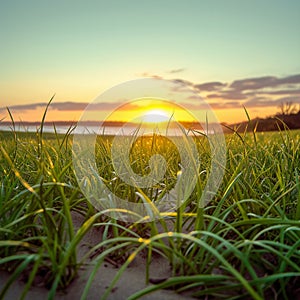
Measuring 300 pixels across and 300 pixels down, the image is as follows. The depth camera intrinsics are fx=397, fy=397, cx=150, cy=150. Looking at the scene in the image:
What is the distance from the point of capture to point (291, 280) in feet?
5.64

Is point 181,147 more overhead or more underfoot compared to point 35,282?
more overhead

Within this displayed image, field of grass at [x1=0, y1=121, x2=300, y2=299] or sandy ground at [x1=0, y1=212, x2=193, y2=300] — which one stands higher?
field of grass at [x1=0, y1=121, x2=300, y2=299]

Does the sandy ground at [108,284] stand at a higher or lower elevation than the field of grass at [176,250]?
lower

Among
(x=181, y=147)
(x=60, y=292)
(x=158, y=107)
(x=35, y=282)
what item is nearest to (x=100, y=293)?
(x=60, y=292)

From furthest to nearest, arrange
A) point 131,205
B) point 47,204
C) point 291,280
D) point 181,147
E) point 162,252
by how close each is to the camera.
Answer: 1. point 181,147
2. point 131,205
3. point 47,204
4. point 162,252
5. point 291,280

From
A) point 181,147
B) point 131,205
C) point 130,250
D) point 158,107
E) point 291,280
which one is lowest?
point 291,280

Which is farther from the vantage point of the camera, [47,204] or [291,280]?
[47,204]

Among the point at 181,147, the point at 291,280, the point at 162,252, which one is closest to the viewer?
the point at 291,280

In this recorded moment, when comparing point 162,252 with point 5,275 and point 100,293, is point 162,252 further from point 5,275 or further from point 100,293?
point 5,275

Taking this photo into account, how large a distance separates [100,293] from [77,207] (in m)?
0.85

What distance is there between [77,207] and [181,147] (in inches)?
59.1

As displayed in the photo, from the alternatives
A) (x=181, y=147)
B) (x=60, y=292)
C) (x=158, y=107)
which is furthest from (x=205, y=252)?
(x=181, y=147)

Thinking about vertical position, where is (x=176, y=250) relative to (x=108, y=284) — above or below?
above

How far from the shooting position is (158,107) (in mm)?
3188
